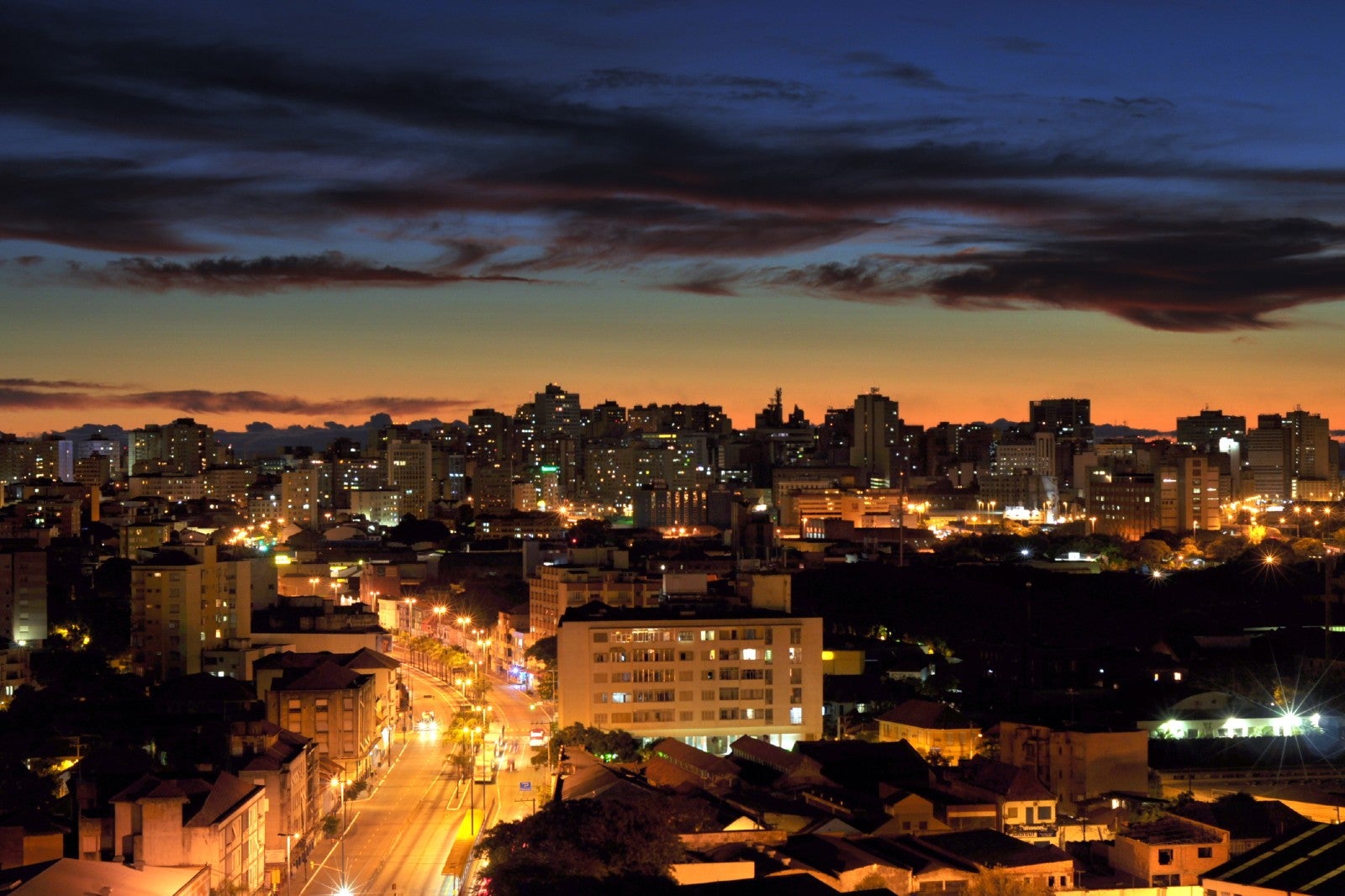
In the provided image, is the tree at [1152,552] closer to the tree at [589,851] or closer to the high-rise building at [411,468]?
the high-rise building at [411,468]

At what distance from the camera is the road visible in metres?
17.2

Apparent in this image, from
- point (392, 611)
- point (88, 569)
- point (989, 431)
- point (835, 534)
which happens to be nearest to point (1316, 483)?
point (989, 431)

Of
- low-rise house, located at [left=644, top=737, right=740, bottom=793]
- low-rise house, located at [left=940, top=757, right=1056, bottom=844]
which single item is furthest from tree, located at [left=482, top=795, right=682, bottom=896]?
low-rise house, located at [left=940, top=757, right=1056, bottom=844]

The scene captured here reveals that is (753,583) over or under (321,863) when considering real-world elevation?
over

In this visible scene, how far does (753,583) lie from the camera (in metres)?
27.1

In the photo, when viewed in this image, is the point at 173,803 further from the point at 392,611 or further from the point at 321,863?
the point at 392,611

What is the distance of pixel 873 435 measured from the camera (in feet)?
300

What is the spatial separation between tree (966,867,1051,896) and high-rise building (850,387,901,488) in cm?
7530

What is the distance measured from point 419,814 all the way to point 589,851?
21.7 ft

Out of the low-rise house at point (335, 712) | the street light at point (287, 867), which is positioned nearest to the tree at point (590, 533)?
the low-rise house at point (335, 712)

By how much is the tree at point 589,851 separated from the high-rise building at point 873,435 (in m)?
75.6

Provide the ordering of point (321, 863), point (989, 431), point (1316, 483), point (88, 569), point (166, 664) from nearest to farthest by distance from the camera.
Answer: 1. point (321, 863)
2. point (166, 664)
3. point (88, 569)
4. point (1316, 483)
5. point (989, 431)

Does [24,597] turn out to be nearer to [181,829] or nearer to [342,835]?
[342,835]

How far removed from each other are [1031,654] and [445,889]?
18.4 m
